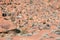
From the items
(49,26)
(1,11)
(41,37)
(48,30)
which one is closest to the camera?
(41,37)

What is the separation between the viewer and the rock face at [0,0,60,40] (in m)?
6.61

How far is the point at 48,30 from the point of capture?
6965 millimetres

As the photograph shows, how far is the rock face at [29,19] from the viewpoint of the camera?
661 centimetres

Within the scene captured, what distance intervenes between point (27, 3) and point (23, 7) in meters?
0.65

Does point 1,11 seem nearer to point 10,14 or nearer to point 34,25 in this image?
point 10,14

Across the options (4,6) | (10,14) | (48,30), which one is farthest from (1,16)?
(48,30)

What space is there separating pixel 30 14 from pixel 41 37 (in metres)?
2.49

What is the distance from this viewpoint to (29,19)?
317 inches

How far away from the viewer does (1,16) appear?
8.42 metres

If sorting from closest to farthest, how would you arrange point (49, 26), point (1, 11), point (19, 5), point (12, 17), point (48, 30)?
point (48, 30)
point (49, 26)
point (12, 17)
point (1, 11)
point (19, 5)

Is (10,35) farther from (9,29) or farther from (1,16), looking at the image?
(1,16)

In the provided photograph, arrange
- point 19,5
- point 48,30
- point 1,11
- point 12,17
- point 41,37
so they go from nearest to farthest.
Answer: point 41,37, point 48,30, point 12,17, point 1,11, point 19,5

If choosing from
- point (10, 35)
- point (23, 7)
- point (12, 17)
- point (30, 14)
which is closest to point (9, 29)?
point (10, 35)

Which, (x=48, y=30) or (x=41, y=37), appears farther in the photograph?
(x=48, y=30)
